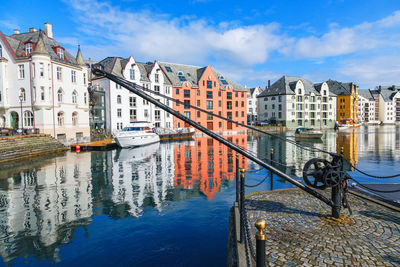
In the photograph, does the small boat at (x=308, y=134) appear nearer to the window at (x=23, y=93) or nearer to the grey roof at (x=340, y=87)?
the window at (x=23, y=93)

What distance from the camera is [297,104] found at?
81.2m

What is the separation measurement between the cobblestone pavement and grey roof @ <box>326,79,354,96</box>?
351ft

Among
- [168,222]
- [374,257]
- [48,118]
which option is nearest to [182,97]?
[48,118]

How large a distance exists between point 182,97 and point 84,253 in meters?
54.8

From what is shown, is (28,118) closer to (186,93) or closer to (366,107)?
(186,93)

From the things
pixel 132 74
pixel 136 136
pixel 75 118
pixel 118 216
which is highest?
pixel 132 74

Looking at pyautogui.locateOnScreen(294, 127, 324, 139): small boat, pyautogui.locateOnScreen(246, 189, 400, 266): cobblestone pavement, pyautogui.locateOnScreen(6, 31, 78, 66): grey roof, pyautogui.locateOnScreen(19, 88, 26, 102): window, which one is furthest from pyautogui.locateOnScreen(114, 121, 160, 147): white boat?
pyautogui.locateOnScreen(294, 127, 324, 139): small boat

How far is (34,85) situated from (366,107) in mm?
156687

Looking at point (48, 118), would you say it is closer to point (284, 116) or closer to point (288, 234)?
point (288, 234)

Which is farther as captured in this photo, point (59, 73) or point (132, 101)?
point (132, 101)

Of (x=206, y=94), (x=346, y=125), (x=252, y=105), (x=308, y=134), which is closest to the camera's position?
(x=308, y=134)

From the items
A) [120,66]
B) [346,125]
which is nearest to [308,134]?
[120,66]

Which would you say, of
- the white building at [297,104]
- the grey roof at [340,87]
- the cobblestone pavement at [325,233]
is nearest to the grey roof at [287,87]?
the white building at [297,104]

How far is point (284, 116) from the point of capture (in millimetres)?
80000
